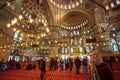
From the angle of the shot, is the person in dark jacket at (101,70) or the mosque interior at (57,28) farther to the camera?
the mosque interior at (57,28)

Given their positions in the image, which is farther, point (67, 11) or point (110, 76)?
point (67, 11)

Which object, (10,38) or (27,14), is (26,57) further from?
(27,14)

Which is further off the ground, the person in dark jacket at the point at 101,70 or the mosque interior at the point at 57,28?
the mosque interior at the point at 57,28

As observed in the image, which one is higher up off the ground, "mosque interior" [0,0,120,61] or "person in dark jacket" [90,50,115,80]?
"mosque interior" [0,0,120,61]

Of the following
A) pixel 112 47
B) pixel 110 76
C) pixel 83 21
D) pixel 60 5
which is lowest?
pixel 110 76

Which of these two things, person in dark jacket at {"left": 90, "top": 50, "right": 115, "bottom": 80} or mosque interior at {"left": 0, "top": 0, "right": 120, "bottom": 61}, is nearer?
person in dark jacket at {"left": 90, "top": 50, "right": 115, "bottom": 80}

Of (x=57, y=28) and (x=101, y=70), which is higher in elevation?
(x=57, y=28)

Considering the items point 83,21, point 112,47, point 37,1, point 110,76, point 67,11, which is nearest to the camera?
point 110,76

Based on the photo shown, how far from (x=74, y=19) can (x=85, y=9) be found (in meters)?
6.01

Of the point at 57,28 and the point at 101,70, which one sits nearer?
the point at 101,70

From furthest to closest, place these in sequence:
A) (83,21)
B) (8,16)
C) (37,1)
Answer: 1. (83,21)
2. (37,1)
3. (8,16)

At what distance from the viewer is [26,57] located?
2209 centimetres

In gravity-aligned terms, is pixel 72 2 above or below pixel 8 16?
above

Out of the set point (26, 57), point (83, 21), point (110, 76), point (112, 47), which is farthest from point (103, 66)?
point (83, 21)
